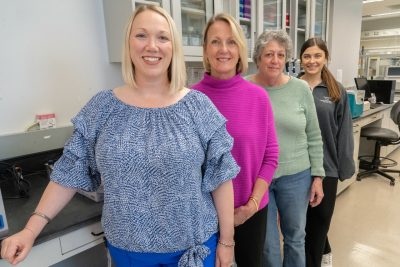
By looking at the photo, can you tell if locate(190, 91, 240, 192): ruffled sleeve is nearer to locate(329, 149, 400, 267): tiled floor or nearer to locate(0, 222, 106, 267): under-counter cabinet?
locate(0, 222, 106, 267): under-counter cabinet

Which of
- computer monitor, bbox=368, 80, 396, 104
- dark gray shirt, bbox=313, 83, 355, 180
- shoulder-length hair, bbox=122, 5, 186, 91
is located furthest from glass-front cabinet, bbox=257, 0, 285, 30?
computer monitor, bbox=368, 80, 396, 104

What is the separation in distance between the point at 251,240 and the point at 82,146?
2.52 feet

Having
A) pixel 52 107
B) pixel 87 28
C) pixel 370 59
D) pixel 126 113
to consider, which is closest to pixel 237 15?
pixel 87 28

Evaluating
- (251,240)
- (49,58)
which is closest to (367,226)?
(251,240)

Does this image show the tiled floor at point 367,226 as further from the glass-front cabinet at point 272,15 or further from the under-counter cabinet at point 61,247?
the glass-front cabinet at point 272,15

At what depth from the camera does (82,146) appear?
0.87 m

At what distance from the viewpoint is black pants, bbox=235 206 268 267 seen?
1.19 meters

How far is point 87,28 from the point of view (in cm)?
165

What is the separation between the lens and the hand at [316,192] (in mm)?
1481

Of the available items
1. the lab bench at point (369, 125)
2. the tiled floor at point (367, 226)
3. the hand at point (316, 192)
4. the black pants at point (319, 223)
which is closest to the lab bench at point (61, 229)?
the hand at point (316, 192)

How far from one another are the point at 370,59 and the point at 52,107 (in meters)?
7.46

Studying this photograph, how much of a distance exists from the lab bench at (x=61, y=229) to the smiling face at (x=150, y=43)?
0.61m

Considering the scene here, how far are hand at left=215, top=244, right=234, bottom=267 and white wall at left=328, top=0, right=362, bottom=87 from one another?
3389 mm

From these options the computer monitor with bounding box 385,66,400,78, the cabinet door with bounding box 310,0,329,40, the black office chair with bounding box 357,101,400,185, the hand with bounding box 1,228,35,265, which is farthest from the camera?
the computer monitor with bounding box 385,66,400,78
